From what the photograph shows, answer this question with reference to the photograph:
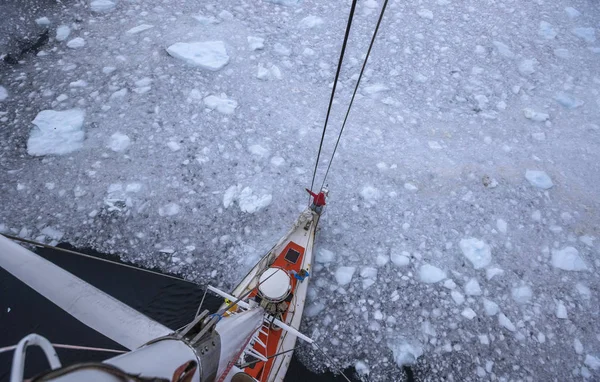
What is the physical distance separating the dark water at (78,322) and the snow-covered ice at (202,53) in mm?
2313

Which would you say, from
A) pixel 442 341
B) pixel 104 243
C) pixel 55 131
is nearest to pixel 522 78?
pixel 442 341

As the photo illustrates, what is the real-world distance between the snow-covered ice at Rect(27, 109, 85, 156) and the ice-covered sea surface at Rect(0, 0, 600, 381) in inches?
1.2

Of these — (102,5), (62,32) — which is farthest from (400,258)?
(102,5)

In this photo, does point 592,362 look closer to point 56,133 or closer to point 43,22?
point 56,133

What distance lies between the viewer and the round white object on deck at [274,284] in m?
2.39

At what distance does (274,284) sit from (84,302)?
1.14 meters

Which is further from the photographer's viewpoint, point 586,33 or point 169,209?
point 586,33

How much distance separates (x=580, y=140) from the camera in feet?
13.6

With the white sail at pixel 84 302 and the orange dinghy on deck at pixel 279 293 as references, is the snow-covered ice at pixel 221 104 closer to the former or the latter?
the orange dinghy on deck at pixel 279 293

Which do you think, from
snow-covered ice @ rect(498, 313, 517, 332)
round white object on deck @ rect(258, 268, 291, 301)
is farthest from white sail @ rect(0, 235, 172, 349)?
snow-covered ice @ rect(498, 313, 517, 332)

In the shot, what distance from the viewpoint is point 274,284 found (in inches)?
96.0

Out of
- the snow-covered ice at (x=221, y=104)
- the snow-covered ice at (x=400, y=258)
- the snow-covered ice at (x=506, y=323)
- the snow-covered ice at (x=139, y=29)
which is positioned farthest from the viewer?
the snow-covered ice at (x=139, y=29)

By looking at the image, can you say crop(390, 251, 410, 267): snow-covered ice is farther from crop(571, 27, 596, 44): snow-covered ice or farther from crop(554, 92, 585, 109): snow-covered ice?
crop(571, 27, 596, 44): snow-covered ice

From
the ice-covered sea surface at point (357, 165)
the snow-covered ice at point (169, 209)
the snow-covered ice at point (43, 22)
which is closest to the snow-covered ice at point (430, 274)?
the ice-covered sea surface at point (357, 165)
